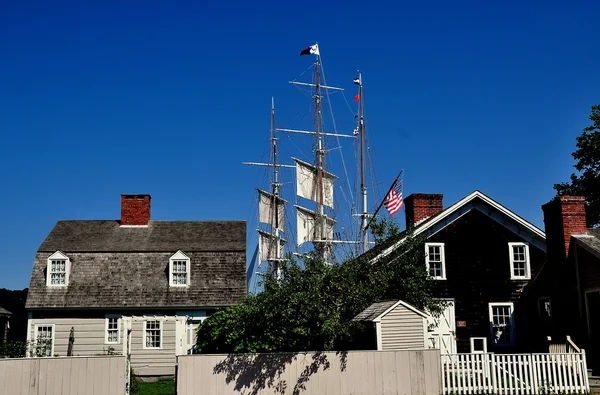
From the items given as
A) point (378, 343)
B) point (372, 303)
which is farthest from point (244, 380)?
point (372, 303)

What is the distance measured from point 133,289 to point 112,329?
208 centimetres

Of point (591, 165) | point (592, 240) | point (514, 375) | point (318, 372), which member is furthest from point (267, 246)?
point (514, 375)

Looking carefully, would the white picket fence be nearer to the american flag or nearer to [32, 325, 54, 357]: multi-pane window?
the american flag

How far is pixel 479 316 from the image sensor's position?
102 ft

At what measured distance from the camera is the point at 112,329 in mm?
33781

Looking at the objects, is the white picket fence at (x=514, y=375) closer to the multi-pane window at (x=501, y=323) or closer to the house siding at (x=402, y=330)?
the house siding at (x=402, y=330)

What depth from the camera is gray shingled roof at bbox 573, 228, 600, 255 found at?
85.5 ft

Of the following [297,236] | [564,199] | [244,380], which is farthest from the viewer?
[297,236]

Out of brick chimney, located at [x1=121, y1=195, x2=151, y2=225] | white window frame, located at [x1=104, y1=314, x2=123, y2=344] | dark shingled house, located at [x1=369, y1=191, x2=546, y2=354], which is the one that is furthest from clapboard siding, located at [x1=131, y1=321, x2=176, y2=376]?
dark shingled house, located at [x1=369, y1=191, x2=546, y2=354]

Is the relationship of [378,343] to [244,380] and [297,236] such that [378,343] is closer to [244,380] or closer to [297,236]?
[244,380]

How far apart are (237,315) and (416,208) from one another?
46.6 ft

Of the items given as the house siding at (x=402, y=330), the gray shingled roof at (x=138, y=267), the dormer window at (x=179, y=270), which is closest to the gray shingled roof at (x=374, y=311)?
the house siding at (x=402, y=330)

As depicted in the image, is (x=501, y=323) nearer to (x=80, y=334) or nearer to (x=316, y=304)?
(x=316, y=304)

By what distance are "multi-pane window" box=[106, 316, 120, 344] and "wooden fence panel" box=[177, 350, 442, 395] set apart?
14.4 meters
